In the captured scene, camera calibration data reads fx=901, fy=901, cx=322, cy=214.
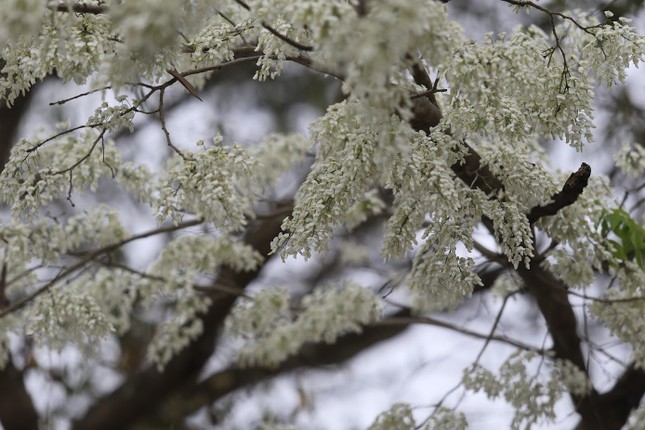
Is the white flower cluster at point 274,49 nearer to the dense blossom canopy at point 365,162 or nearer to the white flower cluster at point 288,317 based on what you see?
the dense blossom canopy at point 365,162

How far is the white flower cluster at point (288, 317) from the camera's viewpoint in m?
4.44

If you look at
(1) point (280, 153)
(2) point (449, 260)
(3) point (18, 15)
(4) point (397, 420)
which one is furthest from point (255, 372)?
(3) point (18, 15)

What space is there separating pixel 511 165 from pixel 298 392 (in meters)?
3.95

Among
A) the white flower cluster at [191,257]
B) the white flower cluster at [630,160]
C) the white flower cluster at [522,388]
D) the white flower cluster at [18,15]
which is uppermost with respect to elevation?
the white flower cluster at [630,160]

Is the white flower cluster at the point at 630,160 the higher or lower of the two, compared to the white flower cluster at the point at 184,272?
higher

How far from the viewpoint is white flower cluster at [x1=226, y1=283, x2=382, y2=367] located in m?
4.44

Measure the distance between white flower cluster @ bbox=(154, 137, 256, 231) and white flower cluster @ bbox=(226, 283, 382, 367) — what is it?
1.38 meters

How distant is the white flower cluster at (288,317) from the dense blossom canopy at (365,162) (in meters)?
0.02

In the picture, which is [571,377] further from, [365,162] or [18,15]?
[18,15]

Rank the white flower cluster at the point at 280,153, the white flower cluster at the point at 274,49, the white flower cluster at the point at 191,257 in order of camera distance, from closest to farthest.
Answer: the white flower cluster at the point at 274,49
the white flower cluster at the point at 191,257
the white flower cluster at the point at 280,153

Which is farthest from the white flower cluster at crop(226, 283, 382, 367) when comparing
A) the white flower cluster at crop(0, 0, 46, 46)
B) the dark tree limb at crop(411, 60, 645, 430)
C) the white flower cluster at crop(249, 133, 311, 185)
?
the white flower cluster at crop(0, 0, 46, 46)

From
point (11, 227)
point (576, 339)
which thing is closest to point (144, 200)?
point (11, 227)

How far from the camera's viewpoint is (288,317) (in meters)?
4.87

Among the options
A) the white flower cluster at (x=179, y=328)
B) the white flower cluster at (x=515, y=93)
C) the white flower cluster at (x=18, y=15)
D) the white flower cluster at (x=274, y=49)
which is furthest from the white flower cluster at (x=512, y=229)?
the white flower cluster at (x=179, y=328)
